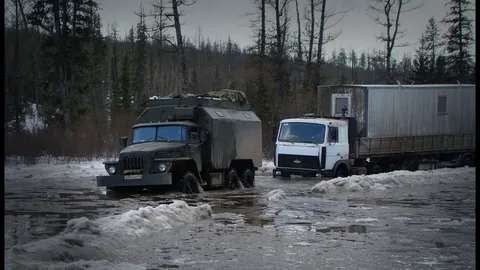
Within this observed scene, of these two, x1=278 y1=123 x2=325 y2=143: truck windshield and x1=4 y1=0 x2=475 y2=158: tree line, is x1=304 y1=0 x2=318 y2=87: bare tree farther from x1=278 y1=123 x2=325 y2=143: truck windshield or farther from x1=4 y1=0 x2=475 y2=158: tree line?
x1=278 y1=123 x2=325 y2=143: truck windshield

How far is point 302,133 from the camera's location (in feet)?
97.7

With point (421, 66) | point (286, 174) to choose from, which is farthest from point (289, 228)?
point (421, 66)

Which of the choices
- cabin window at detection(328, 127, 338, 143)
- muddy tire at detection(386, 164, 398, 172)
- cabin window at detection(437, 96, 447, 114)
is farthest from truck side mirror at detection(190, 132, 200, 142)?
cabin window at detection(437, 96, 447, 114)

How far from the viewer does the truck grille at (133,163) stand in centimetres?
2066

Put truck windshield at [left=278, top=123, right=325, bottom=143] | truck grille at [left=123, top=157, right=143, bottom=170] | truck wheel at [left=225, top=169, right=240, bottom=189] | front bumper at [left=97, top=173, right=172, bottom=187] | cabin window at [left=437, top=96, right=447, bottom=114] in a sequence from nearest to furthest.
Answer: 1. front bumper at [left=97, top=173, right=172, bottom=187]
2. truck grille at [left=123, top=157, right=143, bottom=170]
3. truck wheel at [left=225, top=169, right=240, bottom=189]
4. truck windshield at [left=278, top=123, right=325, bottom=143]
5. cabin window at [left=437, top=96, right=447, bottom=114]

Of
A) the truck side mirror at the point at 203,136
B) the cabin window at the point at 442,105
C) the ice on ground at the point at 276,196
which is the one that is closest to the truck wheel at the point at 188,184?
the truck side mirror at the point at 203,136

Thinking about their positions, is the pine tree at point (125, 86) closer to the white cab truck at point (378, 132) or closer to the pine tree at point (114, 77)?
the pine tree at point (114, 77)

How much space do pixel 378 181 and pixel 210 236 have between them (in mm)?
13757

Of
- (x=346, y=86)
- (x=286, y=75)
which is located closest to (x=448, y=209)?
(x=346, y=86)

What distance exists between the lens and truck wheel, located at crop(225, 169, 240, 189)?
24.3 metres

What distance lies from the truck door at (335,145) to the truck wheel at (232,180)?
6018 mm

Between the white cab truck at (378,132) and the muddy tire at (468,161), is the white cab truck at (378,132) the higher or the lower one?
the higher one

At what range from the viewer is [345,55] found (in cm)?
9200

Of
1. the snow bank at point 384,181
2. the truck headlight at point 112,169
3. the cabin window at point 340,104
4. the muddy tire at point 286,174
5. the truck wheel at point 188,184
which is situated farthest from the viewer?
the cabin window at point 340,104
